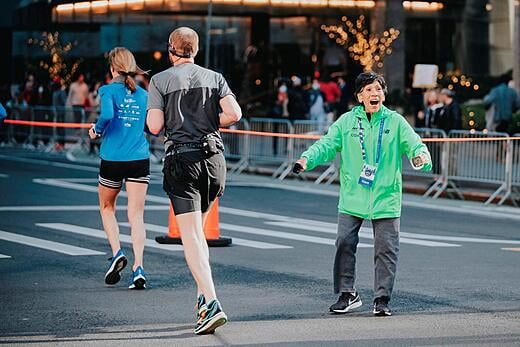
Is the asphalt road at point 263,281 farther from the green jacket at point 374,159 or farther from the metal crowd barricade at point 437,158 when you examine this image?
the metal crowd barricade at point 437,158

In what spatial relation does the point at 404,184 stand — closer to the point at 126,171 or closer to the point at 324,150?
the point at 126,171

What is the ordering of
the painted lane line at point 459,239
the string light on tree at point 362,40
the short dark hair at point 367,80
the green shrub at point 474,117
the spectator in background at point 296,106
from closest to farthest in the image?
1. the short dark hair at point 367,80
2. the painted lane line at point 459,239
3. the green shrub at point 474,117
4. the spectator in background at point 296,106
5. the string light on tree at point 362,40

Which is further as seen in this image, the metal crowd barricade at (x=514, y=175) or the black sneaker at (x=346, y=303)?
the metal crowd barricade at (x=514, y=175)

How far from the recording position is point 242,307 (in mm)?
9898

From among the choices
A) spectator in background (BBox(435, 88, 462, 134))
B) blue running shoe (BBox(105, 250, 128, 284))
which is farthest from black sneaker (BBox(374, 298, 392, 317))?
spectator in background (BBox(435, 88, 462, 134))

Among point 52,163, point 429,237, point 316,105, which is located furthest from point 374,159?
point 316,105

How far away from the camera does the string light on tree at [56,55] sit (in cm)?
5034

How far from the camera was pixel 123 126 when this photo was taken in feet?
36.4

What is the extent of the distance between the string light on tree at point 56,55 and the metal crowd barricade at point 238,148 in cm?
2431

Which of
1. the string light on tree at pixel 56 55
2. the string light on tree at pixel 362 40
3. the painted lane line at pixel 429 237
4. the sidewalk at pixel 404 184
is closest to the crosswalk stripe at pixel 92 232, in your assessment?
the painted lane line at pixel 429 237

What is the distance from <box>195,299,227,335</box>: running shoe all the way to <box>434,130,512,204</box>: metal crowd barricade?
12027 mm

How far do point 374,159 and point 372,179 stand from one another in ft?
0.50

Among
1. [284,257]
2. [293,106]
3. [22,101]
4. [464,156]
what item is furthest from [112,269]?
[22,101]

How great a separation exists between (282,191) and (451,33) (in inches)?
1170
